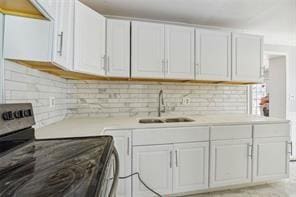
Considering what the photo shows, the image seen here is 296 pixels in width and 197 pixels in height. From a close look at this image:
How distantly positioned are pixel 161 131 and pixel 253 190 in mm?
1447

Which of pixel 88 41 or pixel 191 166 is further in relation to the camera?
pixel 191 166

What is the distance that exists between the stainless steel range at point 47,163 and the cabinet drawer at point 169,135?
2.42 feet

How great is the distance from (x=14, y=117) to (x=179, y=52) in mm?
1996

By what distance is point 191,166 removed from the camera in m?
2.16

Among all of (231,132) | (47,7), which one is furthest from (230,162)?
(47,7)

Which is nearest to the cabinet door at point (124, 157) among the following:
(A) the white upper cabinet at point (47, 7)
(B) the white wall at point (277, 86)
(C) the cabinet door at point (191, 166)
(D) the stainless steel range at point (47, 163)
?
(C) the cabinet door at point (191, 166)

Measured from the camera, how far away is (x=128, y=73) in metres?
2.35

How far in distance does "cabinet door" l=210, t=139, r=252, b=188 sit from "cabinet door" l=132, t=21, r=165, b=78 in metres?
1.15

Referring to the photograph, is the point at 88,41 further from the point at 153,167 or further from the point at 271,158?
the point at 271,158

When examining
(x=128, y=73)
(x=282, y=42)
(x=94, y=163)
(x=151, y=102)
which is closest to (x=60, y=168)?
(x=94, y=163)

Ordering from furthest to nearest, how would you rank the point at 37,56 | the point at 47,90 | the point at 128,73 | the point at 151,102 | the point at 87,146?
the point at 151,102, the point at 128,73, the point at 47,90, the point at 37,56, the point at 87,146

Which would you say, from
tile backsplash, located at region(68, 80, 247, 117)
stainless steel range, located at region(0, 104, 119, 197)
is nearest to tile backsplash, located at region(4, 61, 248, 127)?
tile backsplash, located at region(68, 80, 247, 117)

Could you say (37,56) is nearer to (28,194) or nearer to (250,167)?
(28,194)

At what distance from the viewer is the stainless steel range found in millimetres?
615
